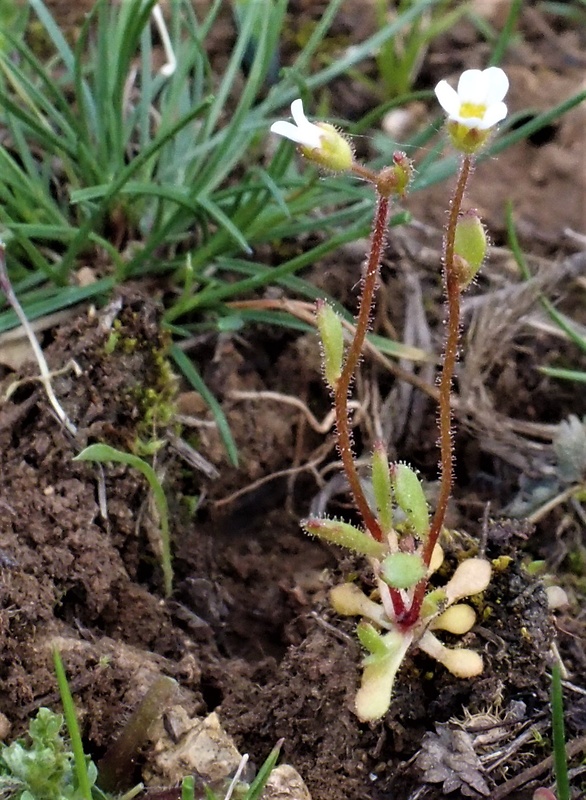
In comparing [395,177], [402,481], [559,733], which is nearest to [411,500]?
[402,481]

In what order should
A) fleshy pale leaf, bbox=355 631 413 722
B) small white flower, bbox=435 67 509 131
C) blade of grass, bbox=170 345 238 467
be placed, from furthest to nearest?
blade of grass, bbox=170 345 238 467, fleshy pale leaf, bbox=355 631 413 722, small white flower, bbox=435 67 509 131

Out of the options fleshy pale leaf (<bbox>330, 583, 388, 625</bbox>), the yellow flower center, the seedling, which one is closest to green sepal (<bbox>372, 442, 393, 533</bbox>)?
the seedling

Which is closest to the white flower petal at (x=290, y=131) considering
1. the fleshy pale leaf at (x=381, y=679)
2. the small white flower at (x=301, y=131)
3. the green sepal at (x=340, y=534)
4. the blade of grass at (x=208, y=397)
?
the small white flower at (x=301, y=131)

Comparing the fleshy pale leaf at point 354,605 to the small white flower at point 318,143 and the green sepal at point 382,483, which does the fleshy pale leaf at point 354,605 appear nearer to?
the green sepal at point 382,483

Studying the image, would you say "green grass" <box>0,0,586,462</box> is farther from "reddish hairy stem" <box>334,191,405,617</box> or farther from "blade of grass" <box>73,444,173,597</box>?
"reddish hairy stem" <box>334,191,405,617</box>

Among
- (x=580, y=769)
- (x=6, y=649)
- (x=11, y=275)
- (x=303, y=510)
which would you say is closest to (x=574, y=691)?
(x=580, y=769)

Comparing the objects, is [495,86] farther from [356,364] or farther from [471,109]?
[356,364]
